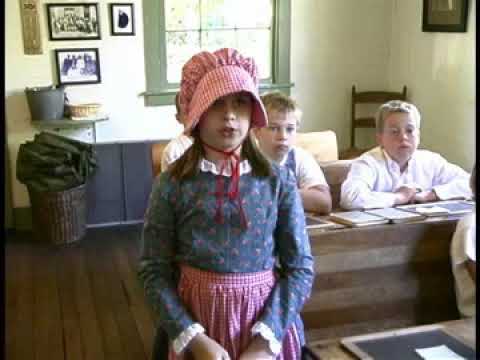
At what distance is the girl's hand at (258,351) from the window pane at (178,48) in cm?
370

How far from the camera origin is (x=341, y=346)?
6.00ft

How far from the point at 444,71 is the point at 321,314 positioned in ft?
9.80

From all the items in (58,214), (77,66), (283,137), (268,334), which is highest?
(77,66)

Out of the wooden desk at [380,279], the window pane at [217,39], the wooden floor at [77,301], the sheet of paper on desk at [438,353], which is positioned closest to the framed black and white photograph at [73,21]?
the window pane at [217,39]

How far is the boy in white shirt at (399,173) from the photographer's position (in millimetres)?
2598

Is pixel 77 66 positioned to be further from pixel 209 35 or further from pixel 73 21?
pixel 209 35

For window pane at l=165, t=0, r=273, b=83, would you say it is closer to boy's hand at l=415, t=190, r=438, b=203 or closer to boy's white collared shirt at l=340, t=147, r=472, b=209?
boy's white collared shirt at l=340, t=147, r=472, b=209

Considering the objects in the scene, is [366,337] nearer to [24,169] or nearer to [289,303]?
[289,303]

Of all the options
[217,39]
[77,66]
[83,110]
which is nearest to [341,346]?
[83,110]

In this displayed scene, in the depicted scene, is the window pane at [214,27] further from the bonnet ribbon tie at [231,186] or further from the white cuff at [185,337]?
the white cuff at [185,337]

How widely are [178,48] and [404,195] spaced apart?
2.81 meters

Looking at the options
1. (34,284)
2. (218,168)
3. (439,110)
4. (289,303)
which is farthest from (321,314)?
(439,110)

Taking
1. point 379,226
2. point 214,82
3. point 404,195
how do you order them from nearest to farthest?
point 214,82
point 379,226
point 404,195

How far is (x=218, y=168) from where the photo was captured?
146cm
